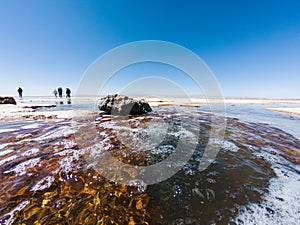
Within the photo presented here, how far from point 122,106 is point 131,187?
9.43 meters

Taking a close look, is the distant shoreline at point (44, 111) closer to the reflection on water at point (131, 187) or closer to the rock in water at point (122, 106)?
the rock in water at point (122, 106)

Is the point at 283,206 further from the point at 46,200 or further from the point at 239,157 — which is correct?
the point at 46,200

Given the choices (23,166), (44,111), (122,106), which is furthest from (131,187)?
(44,111)

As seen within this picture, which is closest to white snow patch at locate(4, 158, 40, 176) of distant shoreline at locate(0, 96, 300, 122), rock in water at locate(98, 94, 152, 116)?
distant shoreline at locate(0, 96, 300, 122)

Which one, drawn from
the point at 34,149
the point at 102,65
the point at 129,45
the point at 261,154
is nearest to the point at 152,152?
the point at 261,154

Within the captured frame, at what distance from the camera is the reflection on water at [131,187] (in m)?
2.16

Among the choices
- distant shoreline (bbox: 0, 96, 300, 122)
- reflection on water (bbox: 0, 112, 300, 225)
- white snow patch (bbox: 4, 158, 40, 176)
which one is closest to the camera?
reflection on water (bbox: 0, 112, 300, 225)

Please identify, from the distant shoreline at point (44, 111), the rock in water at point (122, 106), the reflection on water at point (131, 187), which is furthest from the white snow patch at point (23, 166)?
the rock in water at point (122, 106)

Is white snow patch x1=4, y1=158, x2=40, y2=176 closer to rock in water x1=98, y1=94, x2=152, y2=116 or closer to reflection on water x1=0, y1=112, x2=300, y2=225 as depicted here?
reflection on water x1=0, y1=112, x2=300, y2=225

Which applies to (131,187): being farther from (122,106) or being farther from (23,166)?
(122,106)

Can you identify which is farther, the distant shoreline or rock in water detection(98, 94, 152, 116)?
rock in water detection(98, 94, 152, 116)

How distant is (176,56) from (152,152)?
825 centimetres

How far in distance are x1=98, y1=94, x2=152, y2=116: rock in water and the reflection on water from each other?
23.3 feet

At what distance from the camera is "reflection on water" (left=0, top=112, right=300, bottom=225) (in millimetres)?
2164
